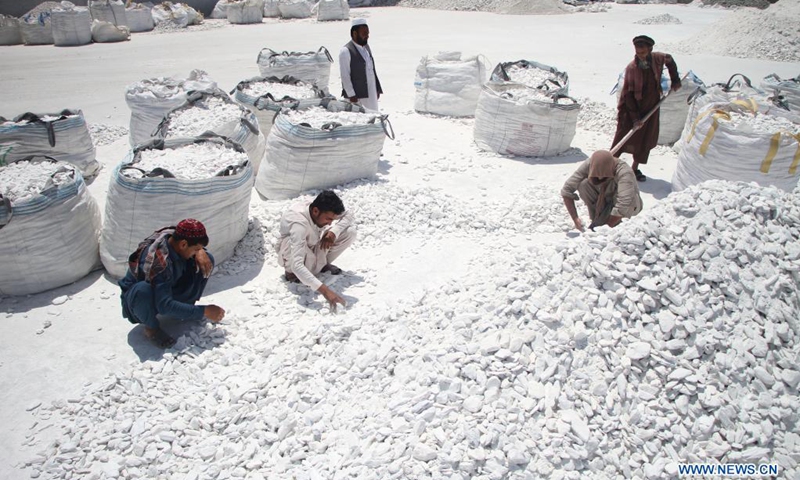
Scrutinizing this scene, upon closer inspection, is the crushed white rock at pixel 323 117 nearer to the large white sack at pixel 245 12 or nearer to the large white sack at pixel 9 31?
the large white sack at pixel 9 31

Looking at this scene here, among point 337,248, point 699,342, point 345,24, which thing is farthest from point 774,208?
point 345,24

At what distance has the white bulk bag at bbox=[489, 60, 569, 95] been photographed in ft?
19.1

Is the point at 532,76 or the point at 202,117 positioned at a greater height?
the point at 532,76

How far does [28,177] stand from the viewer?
3.34 m

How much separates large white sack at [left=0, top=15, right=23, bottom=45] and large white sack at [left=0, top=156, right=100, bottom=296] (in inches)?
488

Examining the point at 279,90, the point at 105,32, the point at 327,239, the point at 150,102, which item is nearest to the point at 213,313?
the point at 327,239

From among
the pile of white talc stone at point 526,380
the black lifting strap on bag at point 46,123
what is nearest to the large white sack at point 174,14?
the black lifting strap on bag at point 46,123

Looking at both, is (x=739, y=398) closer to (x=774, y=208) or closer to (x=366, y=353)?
(x=774, y=208)

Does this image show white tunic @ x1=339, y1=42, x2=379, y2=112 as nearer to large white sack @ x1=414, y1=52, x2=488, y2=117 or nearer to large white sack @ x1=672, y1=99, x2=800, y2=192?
large white sack @ x1=414, y1=52, x2=488, y2=117

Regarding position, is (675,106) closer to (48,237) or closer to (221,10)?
(48,237)

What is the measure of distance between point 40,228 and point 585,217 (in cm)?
384

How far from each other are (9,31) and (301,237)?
548 inches

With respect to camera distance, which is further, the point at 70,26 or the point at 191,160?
the point at 70,26

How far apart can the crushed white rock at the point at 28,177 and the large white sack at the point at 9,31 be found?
12.0m
